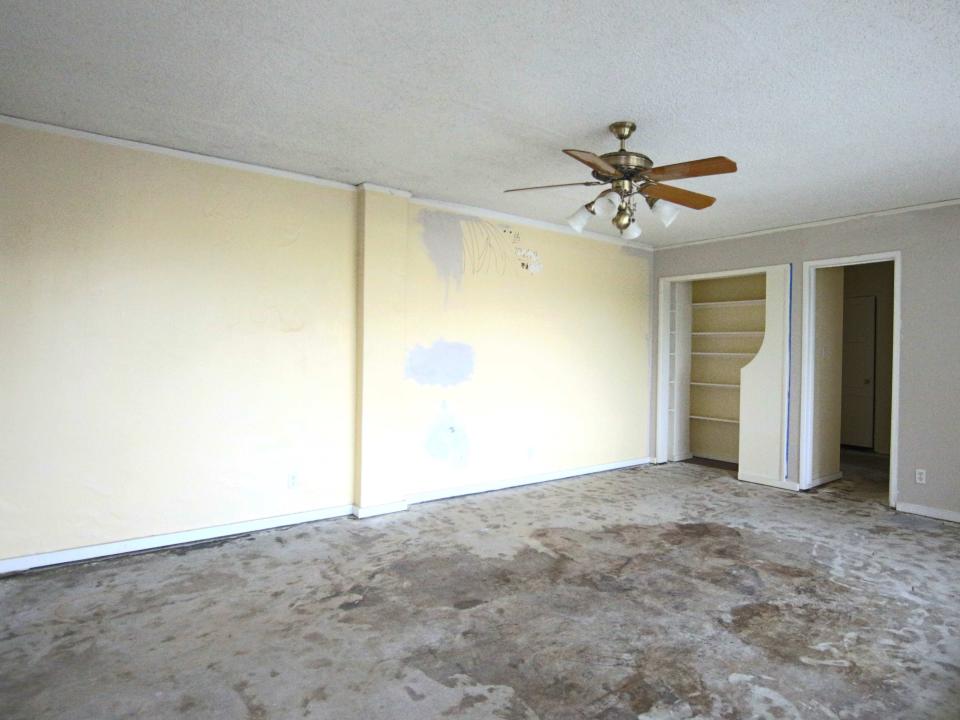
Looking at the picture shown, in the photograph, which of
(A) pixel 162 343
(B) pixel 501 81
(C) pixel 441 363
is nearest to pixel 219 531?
(A) pixel 162 343

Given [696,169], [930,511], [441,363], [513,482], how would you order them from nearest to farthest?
[696,169] → [930,511] → [441,363] → [513,482]

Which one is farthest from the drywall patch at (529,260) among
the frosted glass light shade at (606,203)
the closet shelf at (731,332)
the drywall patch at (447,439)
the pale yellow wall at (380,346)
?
the closet shelf at (731,332)

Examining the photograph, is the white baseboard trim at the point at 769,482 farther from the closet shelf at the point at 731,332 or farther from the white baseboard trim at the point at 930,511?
the closet shelf at the point at 731,332

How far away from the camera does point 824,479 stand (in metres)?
5.67

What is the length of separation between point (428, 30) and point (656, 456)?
5.51 m

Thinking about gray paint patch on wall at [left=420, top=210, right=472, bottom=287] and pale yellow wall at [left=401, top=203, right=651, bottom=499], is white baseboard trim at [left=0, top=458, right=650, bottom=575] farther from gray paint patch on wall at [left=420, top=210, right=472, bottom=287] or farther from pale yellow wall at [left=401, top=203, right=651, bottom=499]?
gray paint patch on wall at [left=420, top=210, right=472, bottom=287]

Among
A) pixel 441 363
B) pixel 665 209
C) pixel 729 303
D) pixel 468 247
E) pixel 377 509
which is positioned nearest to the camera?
pixel 665 209

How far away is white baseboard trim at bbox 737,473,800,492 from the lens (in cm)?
544

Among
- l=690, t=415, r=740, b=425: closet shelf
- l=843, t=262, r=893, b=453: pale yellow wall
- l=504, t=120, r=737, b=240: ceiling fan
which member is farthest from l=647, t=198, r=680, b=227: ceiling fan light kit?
l=843, t=262, r=893, b=453: pale yellow wall

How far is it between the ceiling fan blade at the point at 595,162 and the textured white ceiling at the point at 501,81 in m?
0.28

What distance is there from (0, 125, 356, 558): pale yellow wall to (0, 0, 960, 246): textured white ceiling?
0.32m

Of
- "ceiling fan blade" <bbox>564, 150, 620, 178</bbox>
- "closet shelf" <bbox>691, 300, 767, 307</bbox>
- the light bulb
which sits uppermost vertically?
"ceiling fan blade" <bbox>564, 150, 620, 178</bbox>

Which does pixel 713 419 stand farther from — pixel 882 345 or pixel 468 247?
pixel 468 247

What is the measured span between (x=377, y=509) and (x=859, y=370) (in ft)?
22.7
